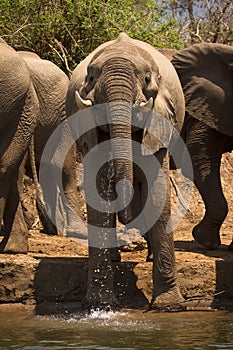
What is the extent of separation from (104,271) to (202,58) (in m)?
2.53

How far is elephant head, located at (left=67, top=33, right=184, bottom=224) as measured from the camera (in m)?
6.58

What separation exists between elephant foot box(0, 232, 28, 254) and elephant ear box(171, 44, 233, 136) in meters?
1.80

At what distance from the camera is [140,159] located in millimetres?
7191

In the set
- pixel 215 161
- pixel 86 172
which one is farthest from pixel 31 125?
A: pixel 215 161

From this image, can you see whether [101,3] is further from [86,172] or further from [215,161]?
[86,172]

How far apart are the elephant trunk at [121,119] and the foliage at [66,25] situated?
4.11 metres

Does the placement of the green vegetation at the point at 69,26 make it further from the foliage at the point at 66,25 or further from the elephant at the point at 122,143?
the elephant at the point at 122,143

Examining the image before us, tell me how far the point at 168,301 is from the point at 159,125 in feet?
3.79

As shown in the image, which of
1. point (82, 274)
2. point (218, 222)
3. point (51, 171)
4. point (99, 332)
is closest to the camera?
point (99, 332)

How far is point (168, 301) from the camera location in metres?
7.29

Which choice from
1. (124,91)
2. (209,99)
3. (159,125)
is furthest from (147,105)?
(209,99)

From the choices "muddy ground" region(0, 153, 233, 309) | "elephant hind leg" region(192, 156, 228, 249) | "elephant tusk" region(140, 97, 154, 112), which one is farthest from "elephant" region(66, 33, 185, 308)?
"elephant hind leg" region(192, 156, 228, 249)

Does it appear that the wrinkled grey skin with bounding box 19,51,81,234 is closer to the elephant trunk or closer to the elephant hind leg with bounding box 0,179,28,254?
the elephant hind leg with bounding box 0,179,28,254

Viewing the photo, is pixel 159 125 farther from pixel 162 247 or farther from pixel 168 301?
pixel 168 301
